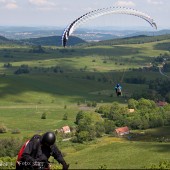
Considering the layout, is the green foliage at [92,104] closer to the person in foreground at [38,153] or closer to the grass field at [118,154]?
the grass field at [118,154]

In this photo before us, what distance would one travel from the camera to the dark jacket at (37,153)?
13.9 m

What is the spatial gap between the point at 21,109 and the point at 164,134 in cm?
8365

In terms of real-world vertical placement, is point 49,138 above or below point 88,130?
above

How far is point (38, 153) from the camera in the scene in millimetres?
14133

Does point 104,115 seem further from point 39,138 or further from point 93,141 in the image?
point 39,138

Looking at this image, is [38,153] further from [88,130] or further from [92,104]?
[92,104]

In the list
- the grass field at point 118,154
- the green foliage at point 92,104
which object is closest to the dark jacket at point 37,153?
the grass field at point 118,154

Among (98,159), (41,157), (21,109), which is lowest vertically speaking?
(21,109)

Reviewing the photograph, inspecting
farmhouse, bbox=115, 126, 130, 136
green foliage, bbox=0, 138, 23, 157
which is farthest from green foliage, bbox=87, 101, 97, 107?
green foliage, bbox=0, 138, 23, 157

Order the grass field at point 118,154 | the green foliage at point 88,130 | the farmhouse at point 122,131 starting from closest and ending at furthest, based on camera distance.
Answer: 1. the grass field at point 118,154
2. the green foliage at point 88,130
3. the farmhouse at point 122,131

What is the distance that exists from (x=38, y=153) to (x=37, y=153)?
38mm

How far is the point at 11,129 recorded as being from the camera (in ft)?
462

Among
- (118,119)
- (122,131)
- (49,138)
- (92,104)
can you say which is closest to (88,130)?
(122,131)

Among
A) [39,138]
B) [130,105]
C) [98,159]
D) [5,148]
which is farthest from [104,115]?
[39,138]
